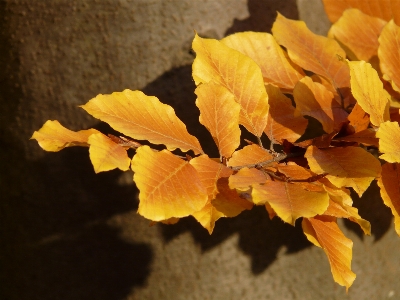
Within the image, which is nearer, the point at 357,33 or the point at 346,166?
the point at 346,166

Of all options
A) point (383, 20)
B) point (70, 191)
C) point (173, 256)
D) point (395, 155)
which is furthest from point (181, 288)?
point (383, 20)

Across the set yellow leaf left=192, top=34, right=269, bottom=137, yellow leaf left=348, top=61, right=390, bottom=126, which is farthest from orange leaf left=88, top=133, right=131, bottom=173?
yellow leaf left=348, top=61, right=390, bottom=126

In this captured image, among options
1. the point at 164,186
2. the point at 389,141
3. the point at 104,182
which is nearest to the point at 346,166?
the point at 389,141

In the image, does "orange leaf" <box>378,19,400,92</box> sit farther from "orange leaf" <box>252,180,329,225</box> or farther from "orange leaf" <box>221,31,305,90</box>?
"orange leaf" <box>252,180,329,225</box>

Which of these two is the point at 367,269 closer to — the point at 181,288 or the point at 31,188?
the point at 181,288

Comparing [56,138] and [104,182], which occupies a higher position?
[56,138]

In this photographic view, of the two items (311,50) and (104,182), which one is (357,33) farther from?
(104,182)

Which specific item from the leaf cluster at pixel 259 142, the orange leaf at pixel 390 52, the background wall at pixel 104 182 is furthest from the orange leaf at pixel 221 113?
the orange leaf at pixel 390 52

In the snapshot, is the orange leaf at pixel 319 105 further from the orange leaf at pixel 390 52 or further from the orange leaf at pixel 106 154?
the orange leaf at pixel 106 154
